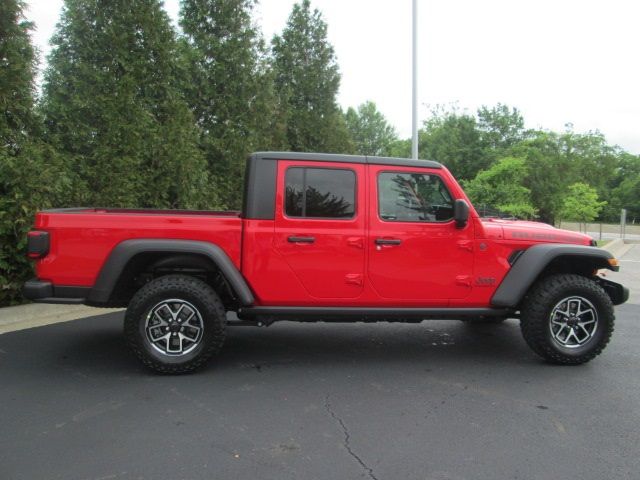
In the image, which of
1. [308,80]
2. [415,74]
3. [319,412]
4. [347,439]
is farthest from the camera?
[308,80]

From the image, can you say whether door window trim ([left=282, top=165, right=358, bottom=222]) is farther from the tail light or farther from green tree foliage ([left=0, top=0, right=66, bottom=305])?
green tree foliage ([left=0, top=0, right=66, bottom=305])

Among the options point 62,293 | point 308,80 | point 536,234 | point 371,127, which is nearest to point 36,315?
point 62,293

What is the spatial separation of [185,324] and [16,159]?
3.60 metres

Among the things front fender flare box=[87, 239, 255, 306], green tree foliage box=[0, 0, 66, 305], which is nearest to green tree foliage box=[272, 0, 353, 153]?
green tree foliage box=[0, 0, 66, 305]

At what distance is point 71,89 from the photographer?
8172mm

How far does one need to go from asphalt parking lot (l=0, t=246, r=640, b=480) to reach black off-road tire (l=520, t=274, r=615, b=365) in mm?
163

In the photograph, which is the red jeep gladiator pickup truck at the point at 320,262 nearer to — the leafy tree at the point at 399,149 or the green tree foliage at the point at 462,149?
the green tree foliage at the point at 462,149

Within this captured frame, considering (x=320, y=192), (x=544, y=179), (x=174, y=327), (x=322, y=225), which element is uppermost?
(x=544, y=179)

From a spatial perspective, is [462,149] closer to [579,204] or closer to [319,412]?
[579,204]

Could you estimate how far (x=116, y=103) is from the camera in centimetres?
812

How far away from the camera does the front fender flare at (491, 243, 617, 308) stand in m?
4.51

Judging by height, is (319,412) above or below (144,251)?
below

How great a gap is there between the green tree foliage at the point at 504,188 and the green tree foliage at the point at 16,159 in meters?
13.7

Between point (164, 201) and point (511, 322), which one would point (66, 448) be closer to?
point (511, 322)
